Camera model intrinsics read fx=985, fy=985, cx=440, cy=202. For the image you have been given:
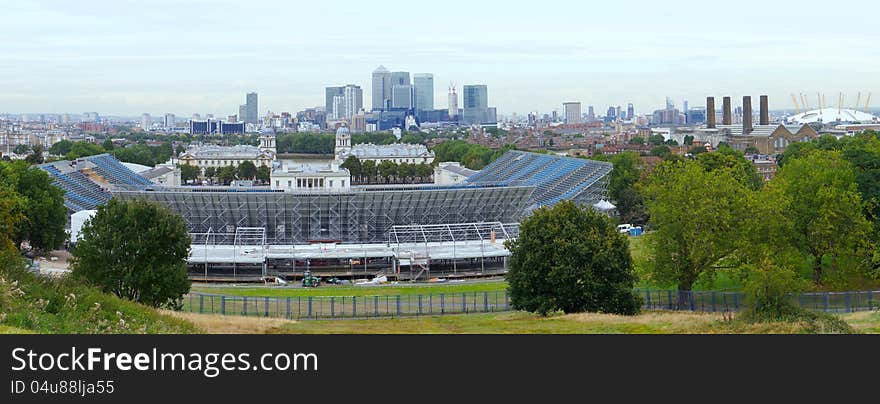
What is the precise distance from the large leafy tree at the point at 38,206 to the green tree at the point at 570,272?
2782 centimetres

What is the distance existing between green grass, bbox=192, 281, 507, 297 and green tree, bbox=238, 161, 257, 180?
209 feet

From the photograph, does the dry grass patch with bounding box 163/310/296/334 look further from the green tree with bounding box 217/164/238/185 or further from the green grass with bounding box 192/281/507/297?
the green tree with bounding box 217/164/238/185

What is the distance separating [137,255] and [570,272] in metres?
12.4

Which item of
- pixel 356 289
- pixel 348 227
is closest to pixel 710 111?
pixel 348 227

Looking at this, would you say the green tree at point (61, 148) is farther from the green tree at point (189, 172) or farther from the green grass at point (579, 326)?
the green grass at point (579, 326)

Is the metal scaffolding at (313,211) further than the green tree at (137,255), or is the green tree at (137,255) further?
the metal scaffolding at (313,211)

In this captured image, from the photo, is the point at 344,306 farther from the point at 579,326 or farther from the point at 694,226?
the point at 579,326

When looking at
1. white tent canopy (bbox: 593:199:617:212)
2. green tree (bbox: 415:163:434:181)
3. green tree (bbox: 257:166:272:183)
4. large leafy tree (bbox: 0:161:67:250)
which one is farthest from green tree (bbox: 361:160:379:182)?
large leafy tree (bbox: 0:161:67:250)

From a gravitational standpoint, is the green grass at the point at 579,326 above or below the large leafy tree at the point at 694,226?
below

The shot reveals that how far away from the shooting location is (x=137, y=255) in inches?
1123

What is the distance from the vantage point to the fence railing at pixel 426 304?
31.1 metres

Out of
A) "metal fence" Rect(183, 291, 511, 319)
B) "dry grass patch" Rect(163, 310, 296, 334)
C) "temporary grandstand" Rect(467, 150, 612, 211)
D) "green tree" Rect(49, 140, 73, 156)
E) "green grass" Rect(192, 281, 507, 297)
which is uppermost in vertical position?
"green tree" Rect(49, 140, 73, 156)

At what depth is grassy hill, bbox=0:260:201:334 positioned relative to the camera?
1725cm

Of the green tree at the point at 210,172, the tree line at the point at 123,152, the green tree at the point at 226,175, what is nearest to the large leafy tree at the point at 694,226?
the green tree at the point at 226,175
